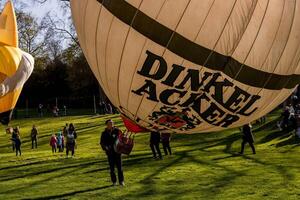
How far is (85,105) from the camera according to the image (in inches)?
2044

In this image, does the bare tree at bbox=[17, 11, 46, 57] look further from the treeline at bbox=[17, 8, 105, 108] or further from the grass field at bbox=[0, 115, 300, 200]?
the grass field at bbox=[0, 115, 300, 200]

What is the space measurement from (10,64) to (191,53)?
12.3 m

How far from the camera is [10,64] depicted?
15891 mm

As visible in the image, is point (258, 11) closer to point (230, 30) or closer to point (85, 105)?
point (230, 30)

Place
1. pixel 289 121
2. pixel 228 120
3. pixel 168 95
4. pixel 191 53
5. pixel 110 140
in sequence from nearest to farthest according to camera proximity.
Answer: pixel 191 53 → pixel 168 95 → pixel 228 120 → pixel 110 140 → pixel 289 121

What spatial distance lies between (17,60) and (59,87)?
127 ft

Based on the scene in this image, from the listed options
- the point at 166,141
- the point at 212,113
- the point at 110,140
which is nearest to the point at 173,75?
the point at 212,113

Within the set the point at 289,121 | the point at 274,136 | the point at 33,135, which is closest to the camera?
the point at 274,136

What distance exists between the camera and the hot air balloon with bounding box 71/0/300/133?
4.31 meters

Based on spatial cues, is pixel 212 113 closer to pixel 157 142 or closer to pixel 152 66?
pixel 152 66

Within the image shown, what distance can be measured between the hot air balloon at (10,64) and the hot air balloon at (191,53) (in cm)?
1156

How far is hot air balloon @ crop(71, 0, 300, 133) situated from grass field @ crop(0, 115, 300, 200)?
737 cm

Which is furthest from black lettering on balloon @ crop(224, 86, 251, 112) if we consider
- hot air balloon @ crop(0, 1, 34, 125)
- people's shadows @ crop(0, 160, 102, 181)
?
hot air balloon @ crop(0, 1, 34, 125)

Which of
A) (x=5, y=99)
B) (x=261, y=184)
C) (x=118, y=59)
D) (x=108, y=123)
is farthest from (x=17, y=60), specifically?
(x=118, y=59)
